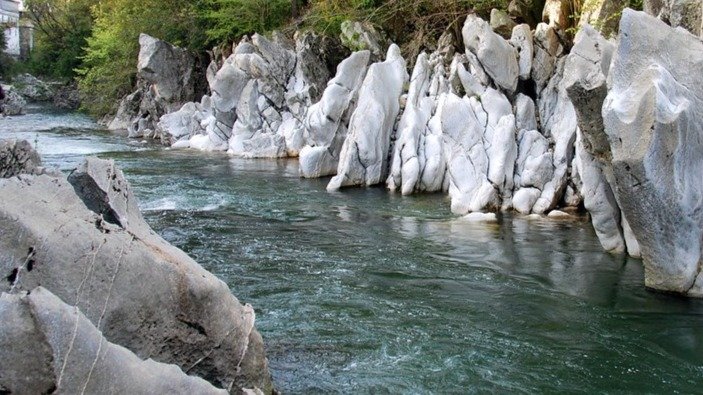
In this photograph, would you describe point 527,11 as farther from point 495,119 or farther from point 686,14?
point 686,14

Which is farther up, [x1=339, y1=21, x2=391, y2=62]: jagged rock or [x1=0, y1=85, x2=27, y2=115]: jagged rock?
[x1=339, y1=21, x2=391, y2=62]: jagged rock

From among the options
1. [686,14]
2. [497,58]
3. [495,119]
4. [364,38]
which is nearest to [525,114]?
[495,119]

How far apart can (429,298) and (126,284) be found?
5.14 meters

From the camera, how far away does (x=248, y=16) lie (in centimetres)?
3459

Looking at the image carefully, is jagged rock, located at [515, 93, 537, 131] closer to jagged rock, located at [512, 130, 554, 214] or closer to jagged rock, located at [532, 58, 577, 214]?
jagged rock, located at [532, 58, 577, 214]

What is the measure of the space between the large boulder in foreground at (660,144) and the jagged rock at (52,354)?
707 centimetres

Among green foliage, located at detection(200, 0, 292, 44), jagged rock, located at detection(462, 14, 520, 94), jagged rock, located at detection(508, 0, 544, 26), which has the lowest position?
jagged rock, located at detection(462, 14, 520, 94)

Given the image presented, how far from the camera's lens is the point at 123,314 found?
17.2 ft

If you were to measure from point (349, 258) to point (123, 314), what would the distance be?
6.61m

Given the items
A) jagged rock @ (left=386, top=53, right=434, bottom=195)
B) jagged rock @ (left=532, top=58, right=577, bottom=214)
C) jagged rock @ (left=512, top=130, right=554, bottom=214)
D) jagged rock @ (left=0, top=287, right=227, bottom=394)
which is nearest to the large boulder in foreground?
jagged rock @ (left=532, top=58, right=577, bottom=214)

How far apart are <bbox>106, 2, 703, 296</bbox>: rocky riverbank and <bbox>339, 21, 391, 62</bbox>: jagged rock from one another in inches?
4.3

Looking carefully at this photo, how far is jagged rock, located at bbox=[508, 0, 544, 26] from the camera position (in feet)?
71.6

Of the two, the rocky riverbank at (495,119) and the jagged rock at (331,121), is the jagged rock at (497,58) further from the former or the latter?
the jagged rock at (331,121)

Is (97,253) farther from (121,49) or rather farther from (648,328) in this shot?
(121,49)
